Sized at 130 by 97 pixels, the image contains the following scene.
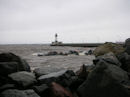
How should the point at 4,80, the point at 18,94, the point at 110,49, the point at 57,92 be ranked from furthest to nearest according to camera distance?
the point at 110,49
the point at 4,80
the point at 57,92
the point at 18,94

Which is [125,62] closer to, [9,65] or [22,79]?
[22,79]

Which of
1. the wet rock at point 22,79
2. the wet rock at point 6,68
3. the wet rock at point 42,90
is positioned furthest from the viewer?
the wet rock at point 6,68

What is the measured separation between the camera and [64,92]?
14.9 ft

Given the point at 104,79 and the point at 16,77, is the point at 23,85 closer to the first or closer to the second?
the point at 16,77

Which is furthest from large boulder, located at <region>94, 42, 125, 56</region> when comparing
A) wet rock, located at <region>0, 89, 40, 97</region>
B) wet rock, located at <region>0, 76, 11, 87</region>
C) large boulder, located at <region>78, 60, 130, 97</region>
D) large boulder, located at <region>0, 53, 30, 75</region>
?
wet rock, located at <region>0, 89, 40, 97</region>

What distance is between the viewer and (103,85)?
4277 mm

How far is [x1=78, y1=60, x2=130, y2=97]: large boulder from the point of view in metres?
4.09

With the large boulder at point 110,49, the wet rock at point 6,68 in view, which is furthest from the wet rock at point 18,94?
the large boulder at point 110,49

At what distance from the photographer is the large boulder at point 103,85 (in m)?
4.09

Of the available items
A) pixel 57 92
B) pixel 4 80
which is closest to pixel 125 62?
pixel 57 92

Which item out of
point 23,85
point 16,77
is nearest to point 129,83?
point 23,85

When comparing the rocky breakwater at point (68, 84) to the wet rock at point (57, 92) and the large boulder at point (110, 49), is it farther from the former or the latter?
the large boulder at point (110, 49)

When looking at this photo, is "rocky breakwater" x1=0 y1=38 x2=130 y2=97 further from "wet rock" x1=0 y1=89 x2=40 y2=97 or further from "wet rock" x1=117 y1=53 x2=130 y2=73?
"wet rock" x1=117 y1=53 x2=130 y2=73

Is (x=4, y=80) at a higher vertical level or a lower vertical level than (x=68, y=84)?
higher
